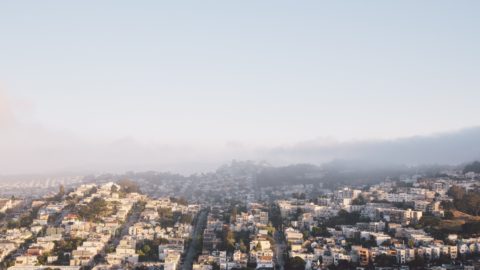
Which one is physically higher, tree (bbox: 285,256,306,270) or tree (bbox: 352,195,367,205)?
tree (bbox: 352,195,367,205)

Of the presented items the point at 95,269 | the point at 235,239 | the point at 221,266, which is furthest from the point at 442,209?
the point at 95,269

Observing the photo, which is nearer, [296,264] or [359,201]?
[296,264]

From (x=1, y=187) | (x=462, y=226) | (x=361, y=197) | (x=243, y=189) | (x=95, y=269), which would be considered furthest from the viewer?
(x=1, y=187)

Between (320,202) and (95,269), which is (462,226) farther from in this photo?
(95,269)

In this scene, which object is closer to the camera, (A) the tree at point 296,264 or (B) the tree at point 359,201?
(A) the tree at point 296,264

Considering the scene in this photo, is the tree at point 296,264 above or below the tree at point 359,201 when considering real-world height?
below

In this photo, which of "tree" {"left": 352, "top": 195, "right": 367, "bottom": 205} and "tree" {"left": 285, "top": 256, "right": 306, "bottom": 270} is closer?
"tree" {"left": 285, "top": 256, "right": 306, "bottom": 270}

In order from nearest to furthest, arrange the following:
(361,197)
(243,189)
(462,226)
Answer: (462,226) < (361,197) < (243,189)

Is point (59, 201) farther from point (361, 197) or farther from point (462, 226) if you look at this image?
point (462, 226)

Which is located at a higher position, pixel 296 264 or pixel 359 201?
pixel 359 201

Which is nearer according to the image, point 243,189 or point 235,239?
point 235,239
